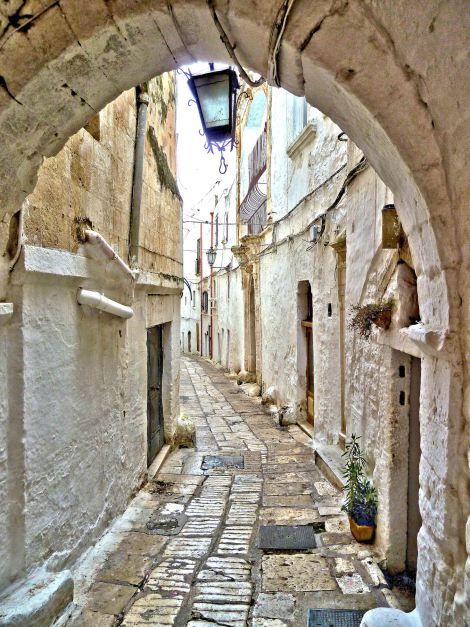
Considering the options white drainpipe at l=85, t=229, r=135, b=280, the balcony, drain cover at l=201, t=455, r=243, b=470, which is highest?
the balcony

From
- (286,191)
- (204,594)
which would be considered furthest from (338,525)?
(286,191)

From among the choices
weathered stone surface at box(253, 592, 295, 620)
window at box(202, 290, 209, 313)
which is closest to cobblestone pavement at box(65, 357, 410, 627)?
weathered stone surface at box(253, 592, 295, 620)

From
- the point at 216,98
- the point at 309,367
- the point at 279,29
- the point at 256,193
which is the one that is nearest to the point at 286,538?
the point at 216,98

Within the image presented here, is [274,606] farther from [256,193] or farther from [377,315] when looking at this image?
[256,193]

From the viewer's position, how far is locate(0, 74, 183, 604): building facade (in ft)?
9.55

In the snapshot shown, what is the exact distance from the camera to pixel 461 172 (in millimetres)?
1843

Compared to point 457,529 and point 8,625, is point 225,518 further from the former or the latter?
point 457,529

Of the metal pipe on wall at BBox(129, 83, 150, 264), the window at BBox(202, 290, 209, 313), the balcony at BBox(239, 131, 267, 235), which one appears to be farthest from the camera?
the window at BBox(202, 290, 209, 313)

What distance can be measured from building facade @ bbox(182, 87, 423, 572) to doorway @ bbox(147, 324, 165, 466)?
2.40 m

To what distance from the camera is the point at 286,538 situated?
4.50 m

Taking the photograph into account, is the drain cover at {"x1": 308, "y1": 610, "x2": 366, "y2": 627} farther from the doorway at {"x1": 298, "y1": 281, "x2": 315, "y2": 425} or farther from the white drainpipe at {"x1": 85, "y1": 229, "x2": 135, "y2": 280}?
the doorway at {"x1": 298, "y1": 281, "x2": 315, "y2": 425}

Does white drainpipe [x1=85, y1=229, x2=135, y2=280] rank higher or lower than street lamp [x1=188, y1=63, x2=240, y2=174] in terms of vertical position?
lower

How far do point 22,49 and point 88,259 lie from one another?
84.0 inches

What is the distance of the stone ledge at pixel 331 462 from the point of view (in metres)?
5.66
